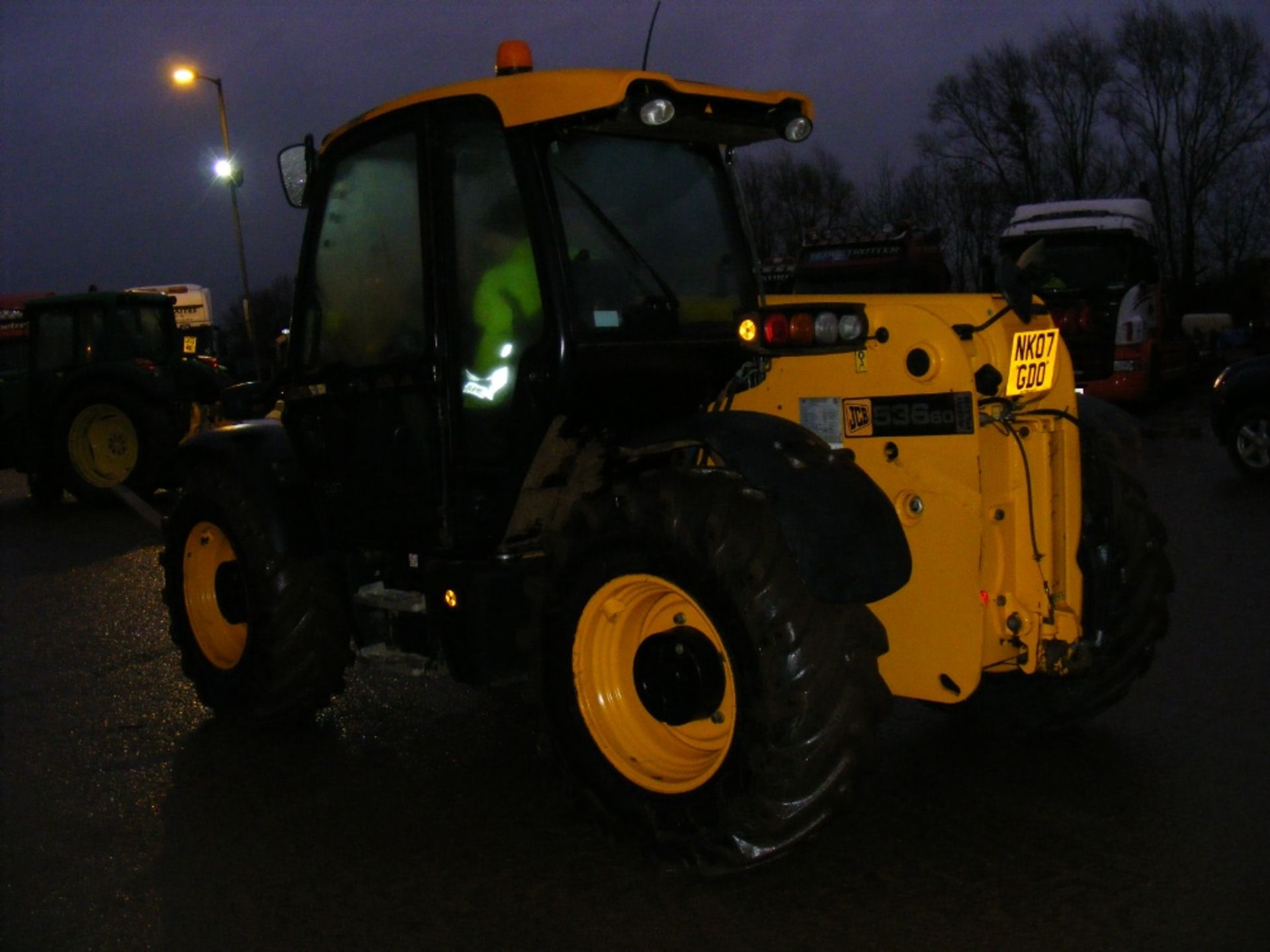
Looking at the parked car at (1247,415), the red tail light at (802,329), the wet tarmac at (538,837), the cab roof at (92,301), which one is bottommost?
the wet tarmac at (538,837)

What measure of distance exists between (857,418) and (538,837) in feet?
5.85

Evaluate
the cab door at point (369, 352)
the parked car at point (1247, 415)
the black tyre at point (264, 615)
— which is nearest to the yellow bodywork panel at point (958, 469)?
the cab door at point (369, 352)

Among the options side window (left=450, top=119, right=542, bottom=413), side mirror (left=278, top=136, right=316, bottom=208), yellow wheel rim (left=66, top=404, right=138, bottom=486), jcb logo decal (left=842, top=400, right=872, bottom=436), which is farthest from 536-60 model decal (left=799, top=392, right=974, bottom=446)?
yellow wheel rim (left=66, top=404, right=138, bottom=486)

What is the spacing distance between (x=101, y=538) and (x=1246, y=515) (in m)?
10.1

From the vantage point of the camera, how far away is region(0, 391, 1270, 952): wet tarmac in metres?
3.82

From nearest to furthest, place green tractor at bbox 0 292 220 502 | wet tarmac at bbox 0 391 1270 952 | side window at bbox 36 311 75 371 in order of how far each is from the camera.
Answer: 1. wet tarmac at bbox 0 391 1270 952
2. green tractor at bbox 0 292 220 502
3. side window at bbox 36 311 75 371

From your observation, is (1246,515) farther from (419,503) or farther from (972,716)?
(419,503)

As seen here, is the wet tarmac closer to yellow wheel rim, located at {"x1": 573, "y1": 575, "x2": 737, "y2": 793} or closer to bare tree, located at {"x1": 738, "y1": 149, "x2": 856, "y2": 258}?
yellow wheel rim, located at {"x1": 573, "y1": 575, "x2": 737, "y2": 793}

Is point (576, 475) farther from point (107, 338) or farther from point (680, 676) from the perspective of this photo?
point (107, 338)

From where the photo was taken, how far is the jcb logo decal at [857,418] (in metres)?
4.43

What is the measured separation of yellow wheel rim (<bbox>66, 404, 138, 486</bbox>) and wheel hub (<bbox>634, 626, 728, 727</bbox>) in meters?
12.5

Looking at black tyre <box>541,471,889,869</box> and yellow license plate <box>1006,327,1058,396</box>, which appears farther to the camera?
yellow license plate <box>1006,327,1058,396</box>

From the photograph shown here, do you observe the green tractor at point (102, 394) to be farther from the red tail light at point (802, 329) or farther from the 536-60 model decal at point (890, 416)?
the red tail light at point (802, 329)

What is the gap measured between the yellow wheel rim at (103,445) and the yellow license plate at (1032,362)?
12.8 metres
